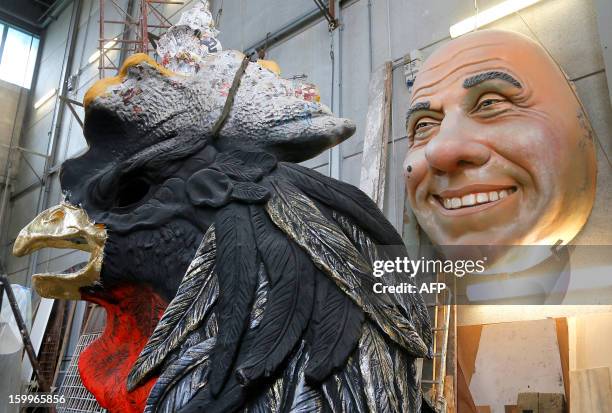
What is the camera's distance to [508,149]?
2117mm

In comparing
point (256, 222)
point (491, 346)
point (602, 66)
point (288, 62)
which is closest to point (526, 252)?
point (491, 346)

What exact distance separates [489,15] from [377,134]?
990mm

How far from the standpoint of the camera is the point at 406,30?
350cm

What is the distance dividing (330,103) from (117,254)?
10.9 ft

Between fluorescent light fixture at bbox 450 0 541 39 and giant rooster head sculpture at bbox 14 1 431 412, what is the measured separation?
2.38 meters

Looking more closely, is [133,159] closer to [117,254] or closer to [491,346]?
[117,254]

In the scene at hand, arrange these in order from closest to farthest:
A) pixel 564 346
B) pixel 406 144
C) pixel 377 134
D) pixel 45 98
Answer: pixel 564 346, pixel 406 144, pixel 377 134, pixel 45 98

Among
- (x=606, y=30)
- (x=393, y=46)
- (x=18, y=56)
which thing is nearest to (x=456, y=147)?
(x=606, y=30)

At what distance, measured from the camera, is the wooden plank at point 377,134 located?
3125mm

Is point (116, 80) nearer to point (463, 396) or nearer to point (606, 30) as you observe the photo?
point (463, 396)

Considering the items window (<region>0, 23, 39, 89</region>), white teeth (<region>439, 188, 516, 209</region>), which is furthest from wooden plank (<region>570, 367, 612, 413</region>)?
window (<region>0, 23, 39, 89</region>)

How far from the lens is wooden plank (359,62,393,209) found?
3.12m

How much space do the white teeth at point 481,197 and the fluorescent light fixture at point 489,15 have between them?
1.25m

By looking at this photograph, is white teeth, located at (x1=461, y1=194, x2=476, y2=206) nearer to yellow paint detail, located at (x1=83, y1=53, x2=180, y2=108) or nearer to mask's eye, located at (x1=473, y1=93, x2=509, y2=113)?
mask's eye, located at (x1=473, y1=93, x2=509, y2=113)
